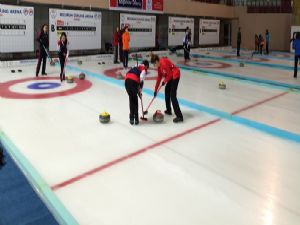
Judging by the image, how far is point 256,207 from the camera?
3266 mm

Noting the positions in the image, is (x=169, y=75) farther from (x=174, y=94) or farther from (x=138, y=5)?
(x=138, y=5)

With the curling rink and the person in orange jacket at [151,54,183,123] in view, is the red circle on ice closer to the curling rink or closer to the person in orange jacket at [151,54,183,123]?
the curling rink

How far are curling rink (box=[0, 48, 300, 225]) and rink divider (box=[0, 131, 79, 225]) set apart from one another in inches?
1.9

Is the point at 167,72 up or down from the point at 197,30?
down

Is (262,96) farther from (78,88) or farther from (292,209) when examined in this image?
(292,209)

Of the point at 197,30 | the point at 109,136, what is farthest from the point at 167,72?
the point at 197,30

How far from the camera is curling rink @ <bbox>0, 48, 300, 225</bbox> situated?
3209mm

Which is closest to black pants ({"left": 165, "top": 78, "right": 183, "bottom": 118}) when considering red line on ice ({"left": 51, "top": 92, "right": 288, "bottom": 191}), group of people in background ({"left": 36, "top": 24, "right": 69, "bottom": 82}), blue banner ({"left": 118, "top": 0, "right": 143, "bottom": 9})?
red line on ice ({"left": 51, "top": 92, "right": 288, "bottom": 191})

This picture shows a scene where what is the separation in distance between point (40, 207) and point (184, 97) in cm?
568

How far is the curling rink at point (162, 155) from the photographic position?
3209 millimetres

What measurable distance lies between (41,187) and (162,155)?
172cm

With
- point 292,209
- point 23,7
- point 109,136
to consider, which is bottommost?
point 292,209

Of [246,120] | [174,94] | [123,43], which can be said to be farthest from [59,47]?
[246,120]

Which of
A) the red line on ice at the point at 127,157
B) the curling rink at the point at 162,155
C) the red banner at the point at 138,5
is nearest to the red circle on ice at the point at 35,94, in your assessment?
the curling rink at the point at 162,155
